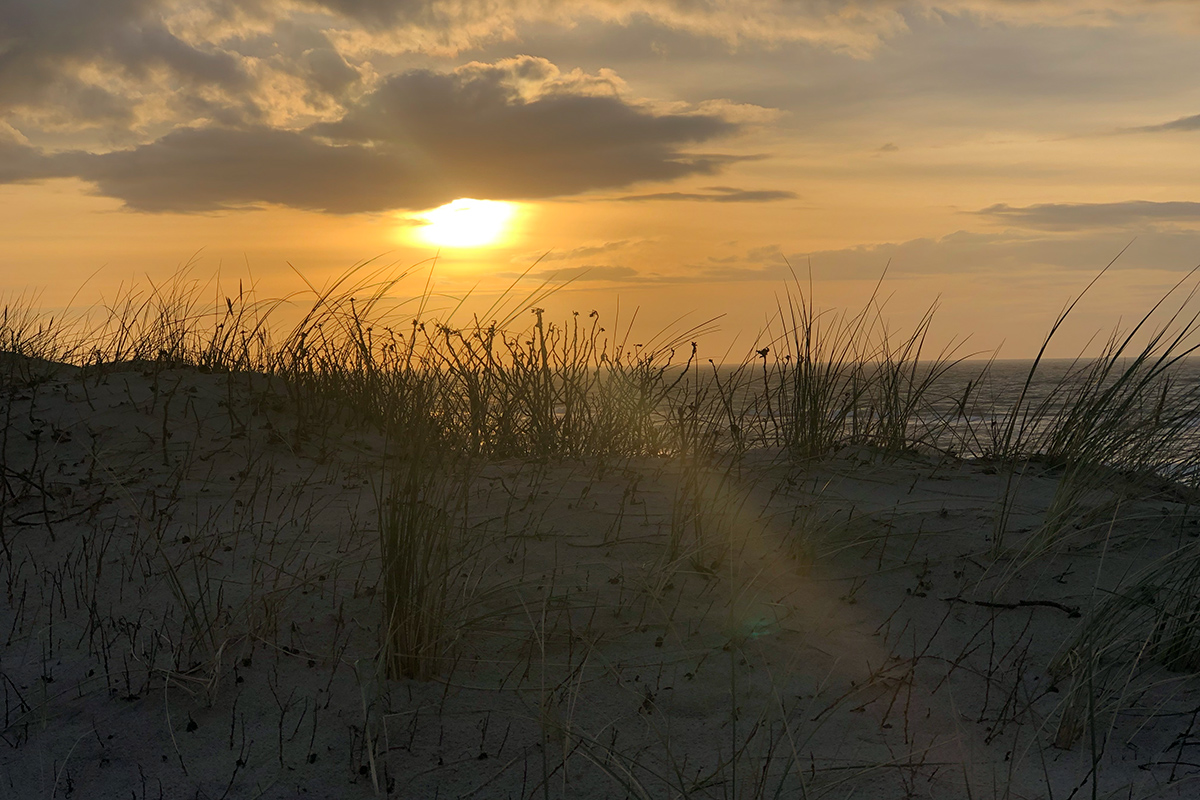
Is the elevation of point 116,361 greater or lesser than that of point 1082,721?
greater

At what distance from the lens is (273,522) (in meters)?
3.83

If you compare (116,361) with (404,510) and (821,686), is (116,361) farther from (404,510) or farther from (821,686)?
(821,686)

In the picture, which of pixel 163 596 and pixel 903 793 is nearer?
pixel 903 793

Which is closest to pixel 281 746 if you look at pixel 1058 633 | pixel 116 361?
pixel 1058 633

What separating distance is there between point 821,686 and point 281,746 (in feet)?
4.89

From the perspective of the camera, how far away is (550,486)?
4348mm

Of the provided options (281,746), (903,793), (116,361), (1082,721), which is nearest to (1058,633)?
(1082,721)

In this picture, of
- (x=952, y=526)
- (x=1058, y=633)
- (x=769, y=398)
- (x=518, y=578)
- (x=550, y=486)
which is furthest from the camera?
(x=769, y=398)

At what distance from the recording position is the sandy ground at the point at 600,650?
2176mm

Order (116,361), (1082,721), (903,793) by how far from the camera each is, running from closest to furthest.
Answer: (903,793) < (1082,721) < (116,361)

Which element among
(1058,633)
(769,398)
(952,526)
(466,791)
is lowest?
(466,791)

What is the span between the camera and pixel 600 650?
8.91 feet

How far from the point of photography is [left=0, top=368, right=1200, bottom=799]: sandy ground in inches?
85.7

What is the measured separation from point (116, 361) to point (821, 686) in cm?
587
